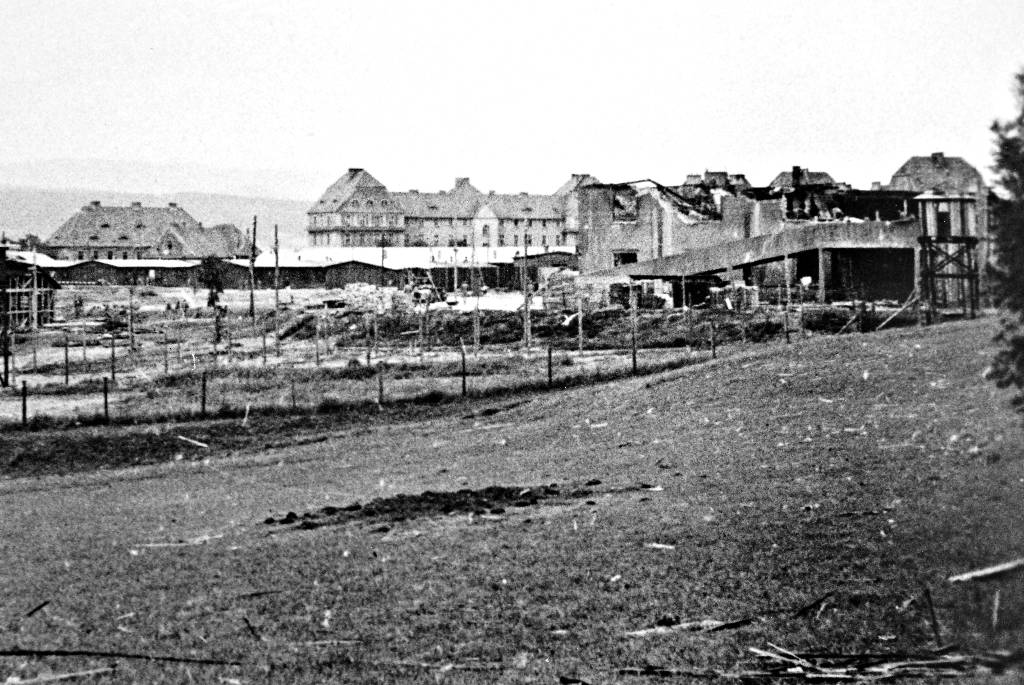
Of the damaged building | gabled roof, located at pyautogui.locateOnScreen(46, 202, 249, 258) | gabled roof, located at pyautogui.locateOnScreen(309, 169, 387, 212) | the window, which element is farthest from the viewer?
gabled roof, located at pyautogui.locateOnScreen(309, 169, 387, 212)

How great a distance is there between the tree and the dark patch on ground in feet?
30.8

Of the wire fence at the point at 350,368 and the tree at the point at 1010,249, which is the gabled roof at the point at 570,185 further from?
the tree at the point at 1010,249

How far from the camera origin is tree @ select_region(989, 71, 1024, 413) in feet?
13.5

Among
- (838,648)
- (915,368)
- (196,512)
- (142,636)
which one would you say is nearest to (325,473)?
(196,512)

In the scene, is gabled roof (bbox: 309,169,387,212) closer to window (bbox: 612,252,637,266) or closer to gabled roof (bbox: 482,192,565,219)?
gabled roof (bbox: 482,192,565,219)

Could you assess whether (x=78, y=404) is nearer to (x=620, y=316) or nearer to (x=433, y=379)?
(x=433, y=379)

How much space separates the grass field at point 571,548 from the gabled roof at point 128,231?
110781 mm

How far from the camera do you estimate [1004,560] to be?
15.0 feet

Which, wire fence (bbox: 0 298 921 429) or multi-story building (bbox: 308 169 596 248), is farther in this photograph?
multi-story building (bbox: 308 169 596 248)

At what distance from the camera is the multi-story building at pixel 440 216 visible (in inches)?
5600

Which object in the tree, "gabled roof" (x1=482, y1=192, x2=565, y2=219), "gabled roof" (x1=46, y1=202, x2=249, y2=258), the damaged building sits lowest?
the tree

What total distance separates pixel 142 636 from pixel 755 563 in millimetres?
4428

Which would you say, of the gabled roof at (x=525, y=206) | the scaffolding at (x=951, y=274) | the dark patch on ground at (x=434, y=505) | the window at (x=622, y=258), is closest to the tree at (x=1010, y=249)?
the dark patch on ground at (x=434, y=505)

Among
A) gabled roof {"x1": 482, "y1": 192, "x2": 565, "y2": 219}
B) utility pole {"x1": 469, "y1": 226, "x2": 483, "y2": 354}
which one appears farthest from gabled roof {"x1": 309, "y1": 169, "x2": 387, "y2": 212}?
utility pole {"x1": 469, "y1": 226, "x2": 483, "y2": 354}
